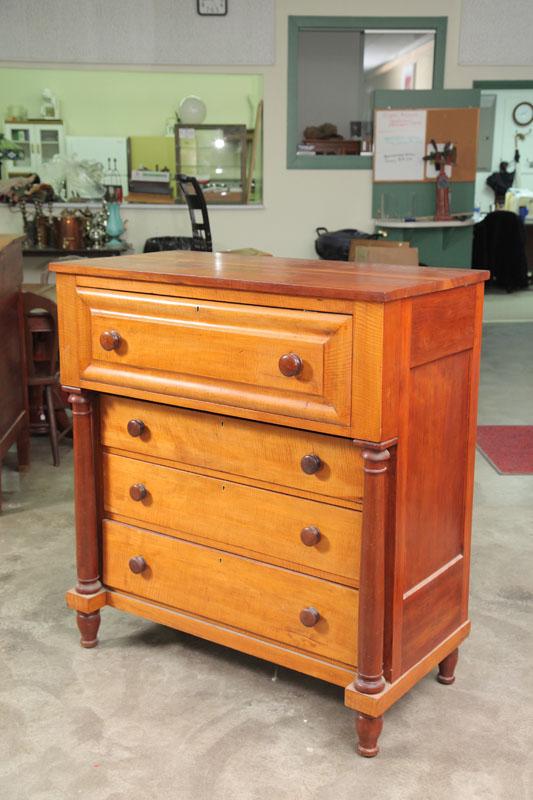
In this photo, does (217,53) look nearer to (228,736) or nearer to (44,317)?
(44,317)

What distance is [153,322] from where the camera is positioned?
233 centimetres

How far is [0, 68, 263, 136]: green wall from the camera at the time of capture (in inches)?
360

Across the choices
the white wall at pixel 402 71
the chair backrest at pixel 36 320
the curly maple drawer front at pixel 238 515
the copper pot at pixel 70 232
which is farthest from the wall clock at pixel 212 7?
the curly maple drawer front at pixel 238 515

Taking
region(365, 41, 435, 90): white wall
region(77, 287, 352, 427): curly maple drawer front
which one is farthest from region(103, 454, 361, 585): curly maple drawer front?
region(365, 41, 435, 90): white wall

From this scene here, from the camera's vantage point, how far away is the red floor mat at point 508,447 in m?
4.47

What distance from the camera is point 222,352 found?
7.24 ft

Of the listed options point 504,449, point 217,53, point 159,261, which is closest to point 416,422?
point 159,261

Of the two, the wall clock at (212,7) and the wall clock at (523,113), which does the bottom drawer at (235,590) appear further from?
the wall clock at (523,113)

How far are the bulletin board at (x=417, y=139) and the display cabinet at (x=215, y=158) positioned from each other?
1316 millimetres

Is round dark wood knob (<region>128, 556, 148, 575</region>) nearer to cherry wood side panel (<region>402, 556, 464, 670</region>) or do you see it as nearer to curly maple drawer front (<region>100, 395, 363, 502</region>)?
curly maple drawer front (<region>100, 395, 363, 502</region>)

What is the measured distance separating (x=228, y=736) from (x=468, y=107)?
7469 millimetres

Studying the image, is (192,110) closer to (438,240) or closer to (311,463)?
(438,240)

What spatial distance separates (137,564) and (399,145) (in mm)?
6944

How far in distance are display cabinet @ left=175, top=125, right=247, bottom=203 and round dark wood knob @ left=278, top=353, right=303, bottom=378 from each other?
A: 274 inches
